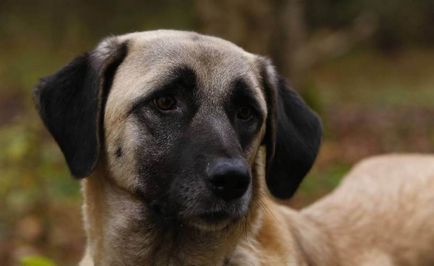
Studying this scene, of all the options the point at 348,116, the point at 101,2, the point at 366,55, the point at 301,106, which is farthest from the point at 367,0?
the point at 301,106

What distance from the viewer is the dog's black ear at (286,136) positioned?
4.71 metres

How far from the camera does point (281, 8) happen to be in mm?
14023

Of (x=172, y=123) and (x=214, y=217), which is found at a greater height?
(x=172, y=123)

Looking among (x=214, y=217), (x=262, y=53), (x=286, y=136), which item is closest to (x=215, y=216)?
(x=214, y=217)

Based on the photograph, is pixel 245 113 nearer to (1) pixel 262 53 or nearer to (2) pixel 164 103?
(2) pixel 164 103

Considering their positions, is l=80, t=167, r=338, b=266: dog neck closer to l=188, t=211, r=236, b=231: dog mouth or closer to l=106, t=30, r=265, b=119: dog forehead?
l=188, t=211, r=236, b=231: dog mouth

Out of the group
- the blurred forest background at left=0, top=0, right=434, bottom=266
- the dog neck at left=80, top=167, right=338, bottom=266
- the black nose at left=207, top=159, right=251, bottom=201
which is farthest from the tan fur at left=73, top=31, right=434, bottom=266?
the blurred forest background at left=0, top=0, right=434, bottom=266

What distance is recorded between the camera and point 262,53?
11.9 meters

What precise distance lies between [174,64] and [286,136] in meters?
0.68

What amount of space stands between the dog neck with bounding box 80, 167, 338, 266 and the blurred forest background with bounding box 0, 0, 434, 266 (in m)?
0.71

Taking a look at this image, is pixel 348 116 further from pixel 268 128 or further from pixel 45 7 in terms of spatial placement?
pixel 268 128

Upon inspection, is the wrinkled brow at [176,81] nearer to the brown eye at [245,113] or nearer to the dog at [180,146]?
the dog at [180,146]

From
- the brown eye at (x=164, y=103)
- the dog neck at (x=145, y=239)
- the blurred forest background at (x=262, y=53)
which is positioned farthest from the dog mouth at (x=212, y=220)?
the blurred forest background at (x=262, y=53)

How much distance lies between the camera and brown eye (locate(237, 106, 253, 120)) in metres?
4.52
